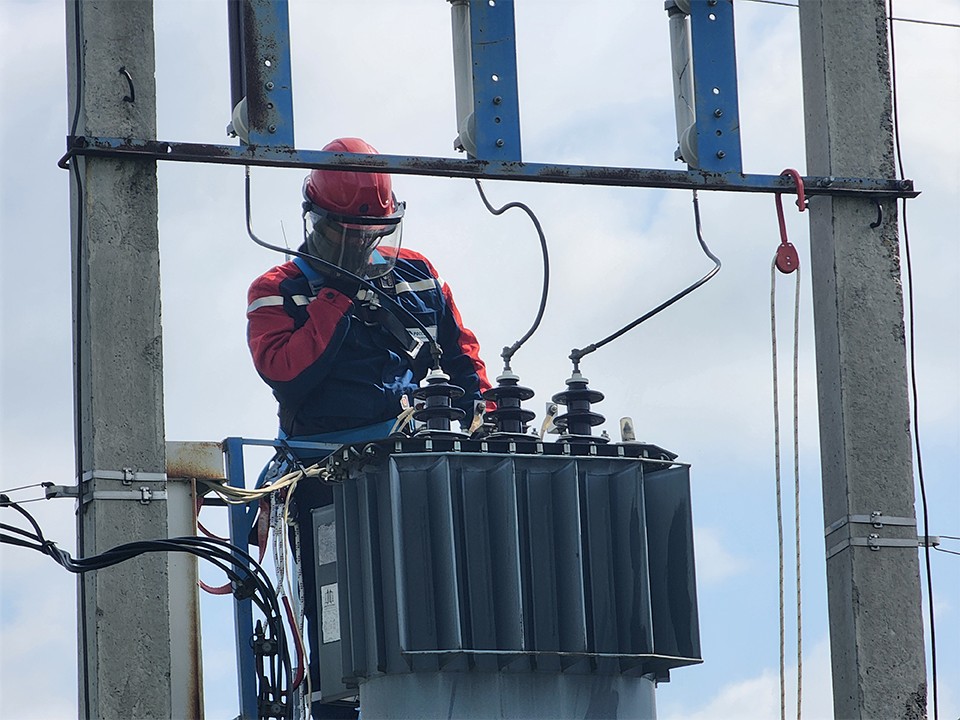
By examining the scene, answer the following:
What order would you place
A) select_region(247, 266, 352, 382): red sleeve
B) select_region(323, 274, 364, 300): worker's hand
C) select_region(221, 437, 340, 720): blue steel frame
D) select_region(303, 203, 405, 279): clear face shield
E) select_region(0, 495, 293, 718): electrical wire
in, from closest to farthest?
select_region(0, 495, 293, 718): electrical wire, select_region(221, 437, 340, 720): blue steel frame, select_region(247, 266, 352, 382): red sleeve, select_region(323, 274, 364, 300): worker's hand, select_region(303, 203, 405, 279): clear face shield

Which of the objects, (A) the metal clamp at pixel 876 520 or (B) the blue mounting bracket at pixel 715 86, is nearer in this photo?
(A) the metal clamp at pixel 876 520

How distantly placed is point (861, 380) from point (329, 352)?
2987 millimetres

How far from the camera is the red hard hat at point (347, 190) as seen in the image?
9.93 metres

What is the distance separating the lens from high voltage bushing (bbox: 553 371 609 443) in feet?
24.6

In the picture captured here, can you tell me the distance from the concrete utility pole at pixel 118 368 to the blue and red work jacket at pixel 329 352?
2.75 metres

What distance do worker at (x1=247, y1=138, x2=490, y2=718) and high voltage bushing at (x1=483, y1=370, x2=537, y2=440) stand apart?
5.33ft

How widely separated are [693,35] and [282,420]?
3156 mm

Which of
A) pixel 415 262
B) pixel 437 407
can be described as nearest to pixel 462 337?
pixel 415 262

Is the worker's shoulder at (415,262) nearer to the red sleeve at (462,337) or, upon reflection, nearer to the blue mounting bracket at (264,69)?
the red sleeve at (462,337)

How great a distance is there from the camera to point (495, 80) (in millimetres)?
7363

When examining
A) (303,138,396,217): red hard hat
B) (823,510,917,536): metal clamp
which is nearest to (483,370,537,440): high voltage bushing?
(823,510,917,536): metal clamp

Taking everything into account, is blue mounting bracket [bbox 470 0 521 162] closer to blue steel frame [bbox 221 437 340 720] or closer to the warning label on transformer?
the warning label on transformer

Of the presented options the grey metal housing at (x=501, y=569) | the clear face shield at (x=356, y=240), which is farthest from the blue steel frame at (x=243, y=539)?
the grey metal housing at (x=501, y=569)

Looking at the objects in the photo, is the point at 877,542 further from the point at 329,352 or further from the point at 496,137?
the point at 329,352
